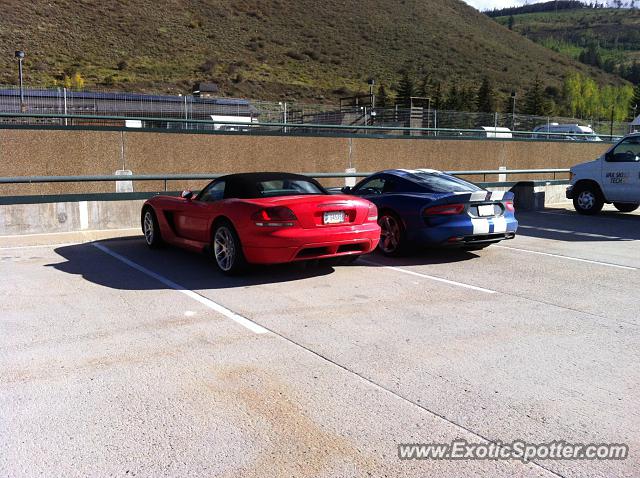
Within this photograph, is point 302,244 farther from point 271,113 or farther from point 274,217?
point 271,113

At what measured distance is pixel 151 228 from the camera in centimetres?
979

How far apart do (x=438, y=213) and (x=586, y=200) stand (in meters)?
8.00

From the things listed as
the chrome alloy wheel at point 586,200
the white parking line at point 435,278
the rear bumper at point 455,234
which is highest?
the chrome alloy wheel at point 586,200

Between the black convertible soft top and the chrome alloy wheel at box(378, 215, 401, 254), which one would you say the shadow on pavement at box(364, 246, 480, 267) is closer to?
the chrome alloy wheel at box(378, 215, 401, 254)

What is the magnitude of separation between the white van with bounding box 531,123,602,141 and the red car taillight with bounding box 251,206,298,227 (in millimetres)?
19205

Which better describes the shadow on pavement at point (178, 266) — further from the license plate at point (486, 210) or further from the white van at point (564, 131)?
the white van at point (564, 131)

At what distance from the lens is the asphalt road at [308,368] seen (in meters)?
3.47

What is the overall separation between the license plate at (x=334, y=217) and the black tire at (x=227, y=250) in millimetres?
1055

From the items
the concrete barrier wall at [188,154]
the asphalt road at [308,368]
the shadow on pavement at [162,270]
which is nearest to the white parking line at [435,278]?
the asphalt road at [308,368]

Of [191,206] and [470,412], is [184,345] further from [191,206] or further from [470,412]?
[191,206]

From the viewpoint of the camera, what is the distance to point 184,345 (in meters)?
5.26

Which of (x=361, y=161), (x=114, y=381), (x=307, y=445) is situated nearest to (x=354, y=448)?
(x=307, y=445)

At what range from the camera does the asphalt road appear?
347 centimetres

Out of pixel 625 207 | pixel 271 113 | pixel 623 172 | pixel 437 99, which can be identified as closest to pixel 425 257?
pixel 623 172
